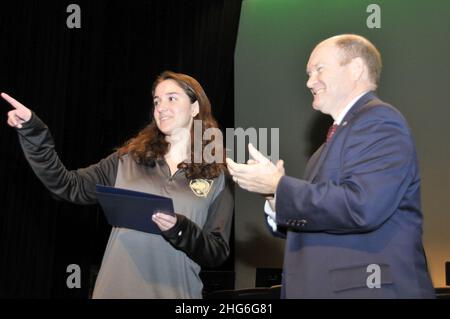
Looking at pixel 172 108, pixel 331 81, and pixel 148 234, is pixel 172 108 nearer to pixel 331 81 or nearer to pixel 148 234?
pixel 148 234

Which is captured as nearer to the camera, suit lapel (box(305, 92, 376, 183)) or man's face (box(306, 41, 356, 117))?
suit lapel (box(305, 92, 376, 183))

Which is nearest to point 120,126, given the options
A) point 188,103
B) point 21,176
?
point 21,176

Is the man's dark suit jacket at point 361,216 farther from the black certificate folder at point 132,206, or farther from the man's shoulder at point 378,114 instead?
the black certificate folder at point 132,206

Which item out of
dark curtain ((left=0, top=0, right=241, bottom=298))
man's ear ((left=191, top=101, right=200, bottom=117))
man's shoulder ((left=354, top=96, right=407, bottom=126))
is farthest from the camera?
dark curtain ((left=0, top=0, right=241, bottom=298))

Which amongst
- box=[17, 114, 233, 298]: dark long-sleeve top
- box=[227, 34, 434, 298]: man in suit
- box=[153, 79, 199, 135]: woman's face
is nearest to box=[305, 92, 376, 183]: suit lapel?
Answer: box=[227, 34, 434, 298]: man in suit

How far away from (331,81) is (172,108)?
2.67ft

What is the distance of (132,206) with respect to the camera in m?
2.01

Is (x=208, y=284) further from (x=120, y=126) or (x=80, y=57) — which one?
(x=80, y=57)

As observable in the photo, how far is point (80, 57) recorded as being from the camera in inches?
194

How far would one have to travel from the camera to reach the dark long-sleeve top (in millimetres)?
2135

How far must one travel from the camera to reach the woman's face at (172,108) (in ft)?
8.18

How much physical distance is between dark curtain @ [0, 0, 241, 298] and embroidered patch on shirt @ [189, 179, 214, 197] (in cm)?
247

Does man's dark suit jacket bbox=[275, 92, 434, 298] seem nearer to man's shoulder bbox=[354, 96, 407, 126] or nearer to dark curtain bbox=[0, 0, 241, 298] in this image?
man's shoulder bbox=[354, 96, 407, 126]
